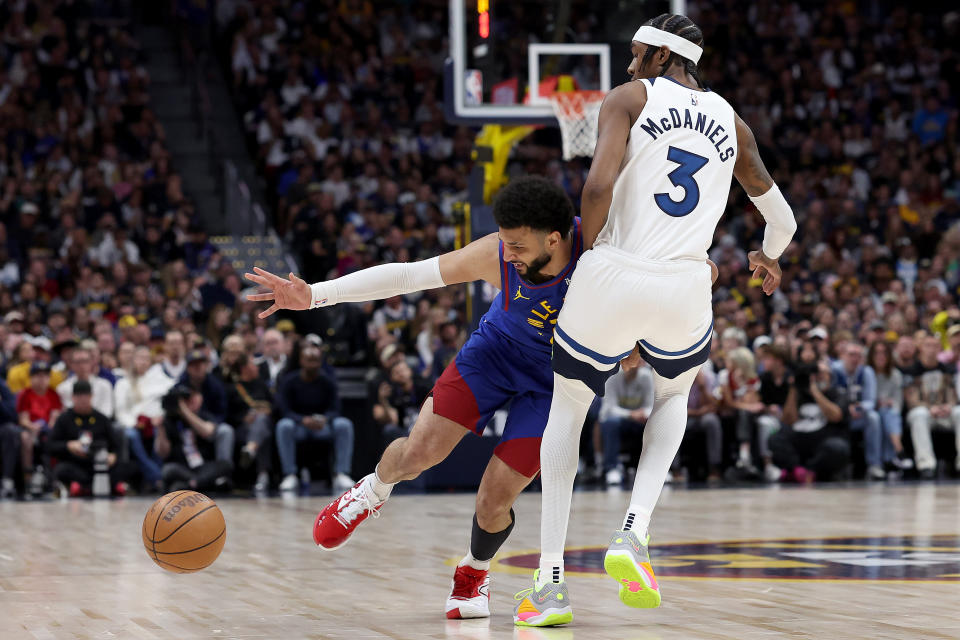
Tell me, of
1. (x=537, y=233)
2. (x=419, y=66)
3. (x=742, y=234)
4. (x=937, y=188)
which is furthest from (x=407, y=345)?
(x=537, y=233)

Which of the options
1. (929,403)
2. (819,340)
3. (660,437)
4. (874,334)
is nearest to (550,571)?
(660,437)

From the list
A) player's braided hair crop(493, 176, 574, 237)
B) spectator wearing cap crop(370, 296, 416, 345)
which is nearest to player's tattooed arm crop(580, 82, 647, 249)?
player's braided hair crop(493, 176, 574, 237)

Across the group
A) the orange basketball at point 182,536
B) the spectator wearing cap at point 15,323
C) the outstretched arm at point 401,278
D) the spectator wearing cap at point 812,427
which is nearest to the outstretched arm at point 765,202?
the outstretched arm at point 401,278

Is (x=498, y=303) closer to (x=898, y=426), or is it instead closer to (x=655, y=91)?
(x=655, y=91)

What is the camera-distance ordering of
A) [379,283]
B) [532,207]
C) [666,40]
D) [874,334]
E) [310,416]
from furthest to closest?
[874,334] < [310,416] < [379,283] < [666,40] < [532,207]

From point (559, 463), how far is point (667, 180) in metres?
1.10

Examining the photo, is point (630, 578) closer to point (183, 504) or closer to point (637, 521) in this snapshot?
point (637, 521)

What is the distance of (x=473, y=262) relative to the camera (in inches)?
206

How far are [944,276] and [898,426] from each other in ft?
15.1

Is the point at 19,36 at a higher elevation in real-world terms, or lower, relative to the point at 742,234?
higher

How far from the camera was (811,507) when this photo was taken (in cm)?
1052

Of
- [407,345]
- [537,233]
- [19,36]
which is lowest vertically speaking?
[407,345]

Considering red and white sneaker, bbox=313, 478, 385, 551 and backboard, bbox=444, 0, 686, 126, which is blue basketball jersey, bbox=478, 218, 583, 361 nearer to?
red and white sneaker, bbox=313, 478, 385, 551

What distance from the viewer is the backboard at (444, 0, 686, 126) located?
11617mm
